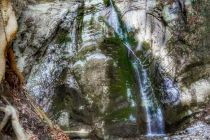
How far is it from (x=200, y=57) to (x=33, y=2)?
5173 mm

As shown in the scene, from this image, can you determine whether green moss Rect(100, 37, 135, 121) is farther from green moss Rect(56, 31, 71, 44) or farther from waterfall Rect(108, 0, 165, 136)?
green moss Rect(56, 31, 71, 44)

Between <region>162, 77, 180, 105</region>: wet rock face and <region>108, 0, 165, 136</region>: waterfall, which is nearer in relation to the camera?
<region>108, 0, 165, 136</region>: waterfall

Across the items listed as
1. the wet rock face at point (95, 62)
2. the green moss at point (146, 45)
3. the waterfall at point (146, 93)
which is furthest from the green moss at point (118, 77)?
the green moss at point (146, 45)

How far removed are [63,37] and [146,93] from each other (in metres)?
2.68

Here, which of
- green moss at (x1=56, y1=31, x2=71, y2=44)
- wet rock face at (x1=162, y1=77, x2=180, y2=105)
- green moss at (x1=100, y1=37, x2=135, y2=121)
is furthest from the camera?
green moss at (x1=56, y1=31, x2=71, y2=44)

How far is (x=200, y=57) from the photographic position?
1272cm

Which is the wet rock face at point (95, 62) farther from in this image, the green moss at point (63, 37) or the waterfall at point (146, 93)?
the waterfall at point (146, 93)

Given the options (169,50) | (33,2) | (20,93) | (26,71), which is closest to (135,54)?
(169,50)

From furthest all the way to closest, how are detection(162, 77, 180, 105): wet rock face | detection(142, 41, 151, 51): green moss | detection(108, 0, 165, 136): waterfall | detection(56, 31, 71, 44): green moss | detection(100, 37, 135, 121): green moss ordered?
detection(56, 31, 71, 44): green moss
detection(142, 41, 151, 51): green moss
detection(162, 77, 180, 105): wet rock face
detection(108, 0, 165, 136): waterfall
detection(100, 37, 135, 121): green moss

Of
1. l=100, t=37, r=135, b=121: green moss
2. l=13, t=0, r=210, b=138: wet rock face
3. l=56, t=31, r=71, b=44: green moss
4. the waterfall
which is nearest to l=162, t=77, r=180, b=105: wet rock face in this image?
l=13, t=0, r=210, b=138: wet rock face

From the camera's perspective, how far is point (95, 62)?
1165 cm

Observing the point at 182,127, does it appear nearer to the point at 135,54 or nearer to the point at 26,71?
the point at 135,54

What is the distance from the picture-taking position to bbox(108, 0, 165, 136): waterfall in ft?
37.9

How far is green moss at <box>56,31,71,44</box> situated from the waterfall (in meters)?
1.19
